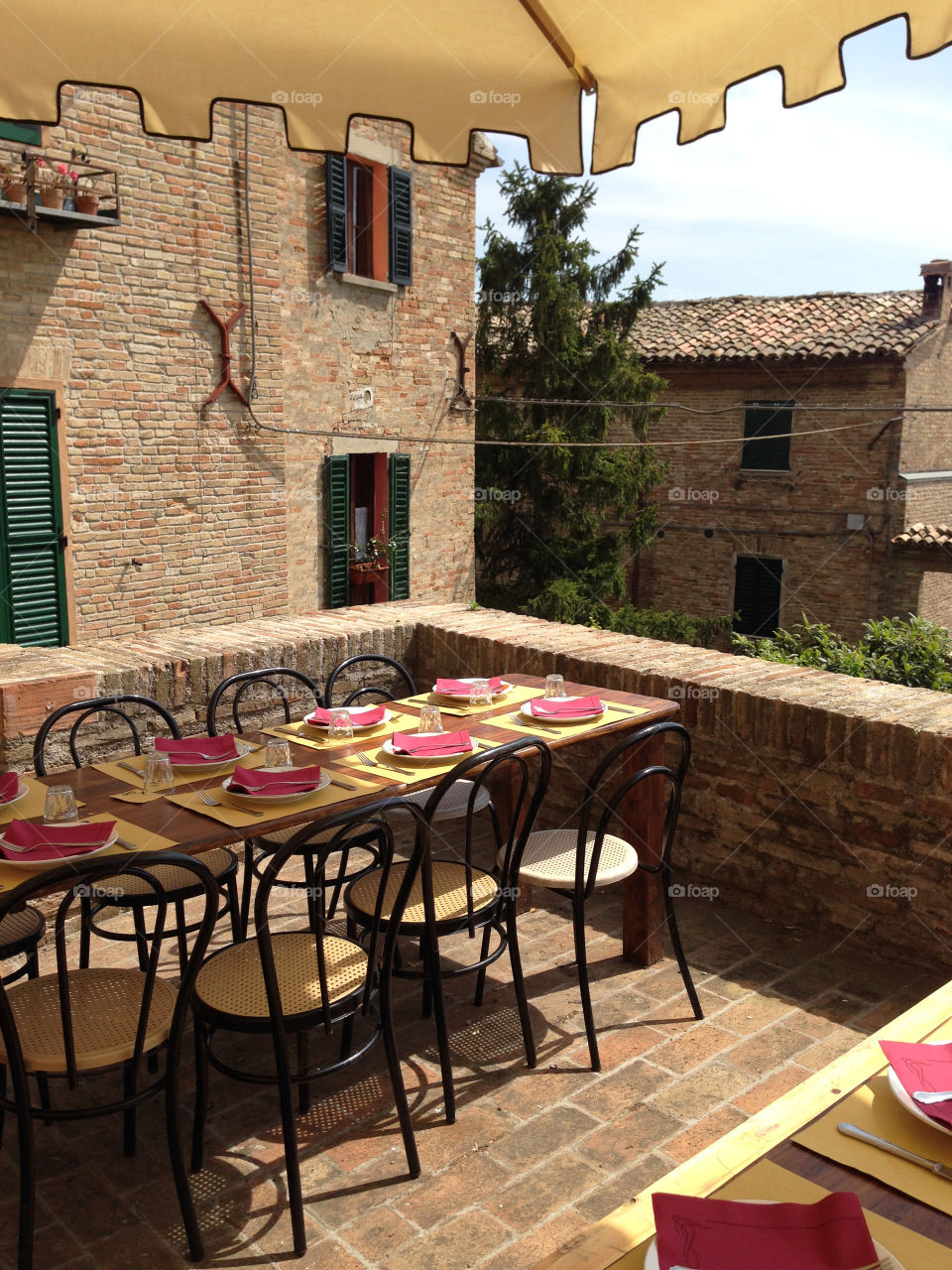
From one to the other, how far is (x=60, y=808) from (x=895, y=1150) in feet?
7.19

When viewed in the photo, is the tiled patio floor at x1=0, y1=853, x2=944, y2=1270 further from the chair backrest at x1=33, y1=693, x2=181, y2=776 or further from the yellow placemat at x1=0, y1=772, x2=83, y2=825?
the chair backrest at x1=33, y1=693, x2=181, y2=776

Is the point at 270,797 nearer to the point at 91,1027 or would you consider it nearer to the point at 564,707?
the point at 91,1027

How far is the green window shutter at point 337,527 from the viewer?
482 inches

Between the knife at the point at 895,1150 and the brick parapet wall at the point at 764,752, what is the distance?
249cm

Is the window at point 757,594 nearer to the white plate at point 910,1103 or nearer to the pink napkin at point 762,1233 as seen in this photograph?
the white plate at point 910,1103

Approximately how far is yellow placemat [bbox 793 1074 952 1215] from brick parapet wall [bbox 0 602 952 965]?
7.88ft

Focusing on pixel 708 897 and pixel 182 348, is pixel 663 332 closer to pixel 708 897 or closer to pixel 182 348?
pixel 182 348

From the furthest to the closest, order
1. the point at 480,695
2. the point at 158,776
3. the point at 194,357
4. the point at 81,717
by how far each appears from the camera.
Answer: the point at 194,357
the point at 480,695
the point at 81,717
the point at 158,776

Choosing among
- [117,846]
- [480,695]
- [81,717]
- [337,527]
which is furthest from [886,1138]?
[337,527]

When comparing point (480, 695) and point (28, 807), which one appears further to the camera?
point (480, 695)

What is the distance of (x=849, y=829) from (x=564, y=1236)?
6.77ft

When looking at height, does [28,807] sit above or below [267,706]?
above

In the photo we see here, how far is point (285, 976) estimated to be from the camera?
2.84m

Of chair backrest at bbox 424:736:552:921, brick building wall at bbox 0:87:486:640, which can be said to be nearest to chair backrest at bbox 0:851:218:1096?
chair backrest at bbox 424:736:552:921
